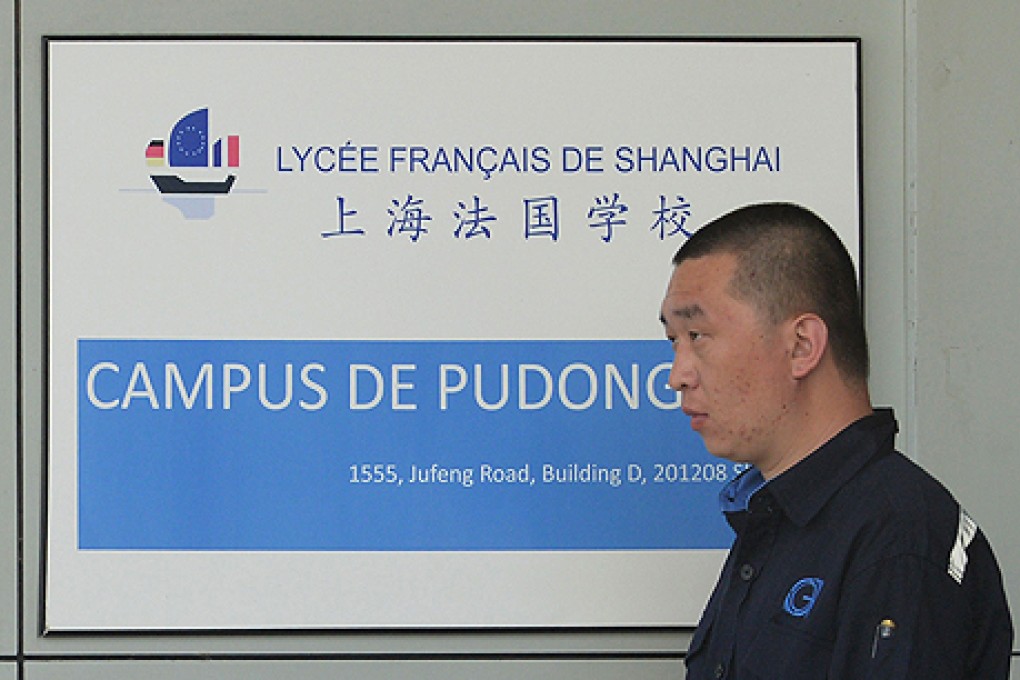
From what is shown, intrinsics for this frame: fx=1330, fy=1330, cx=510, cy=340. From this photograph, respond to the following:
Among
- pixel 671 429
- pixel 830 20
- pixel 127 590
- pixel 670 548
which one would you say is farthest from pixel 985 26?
pixel 127 590

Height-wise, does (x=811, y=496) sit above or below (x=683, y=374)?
below

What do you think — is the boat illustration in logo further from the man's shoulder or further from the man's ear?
the man's shoulder

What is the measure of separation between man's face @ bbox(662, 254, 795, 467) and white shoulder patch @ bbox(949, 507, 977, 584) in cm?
26

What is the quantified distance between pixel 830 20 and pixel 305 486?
136 cm

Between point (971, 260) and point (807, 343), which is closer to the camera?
point (807, 343)

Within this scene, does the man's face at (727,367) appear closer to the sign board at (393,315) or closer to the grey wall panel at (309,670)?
the sign board at (393,315)

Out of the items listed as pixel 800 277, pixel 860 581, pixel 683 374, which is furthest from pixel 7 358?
pixel 860 581

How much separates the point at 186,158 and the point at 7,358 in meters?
0.52

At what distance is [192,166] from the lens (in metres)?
2.54

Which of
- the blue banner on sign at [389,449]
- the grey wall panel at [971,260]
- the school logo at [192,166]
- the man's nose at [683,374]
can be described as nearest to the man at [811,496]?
the man's nose at [683,374]

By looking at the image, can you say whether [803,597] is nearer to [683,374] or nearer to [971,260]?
[683,374]

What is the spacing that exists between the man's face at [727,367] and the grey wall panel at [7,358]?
138cm

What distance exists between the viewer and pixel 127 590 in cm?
252

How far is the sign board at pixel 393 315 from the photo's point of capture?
2531 millimetres
